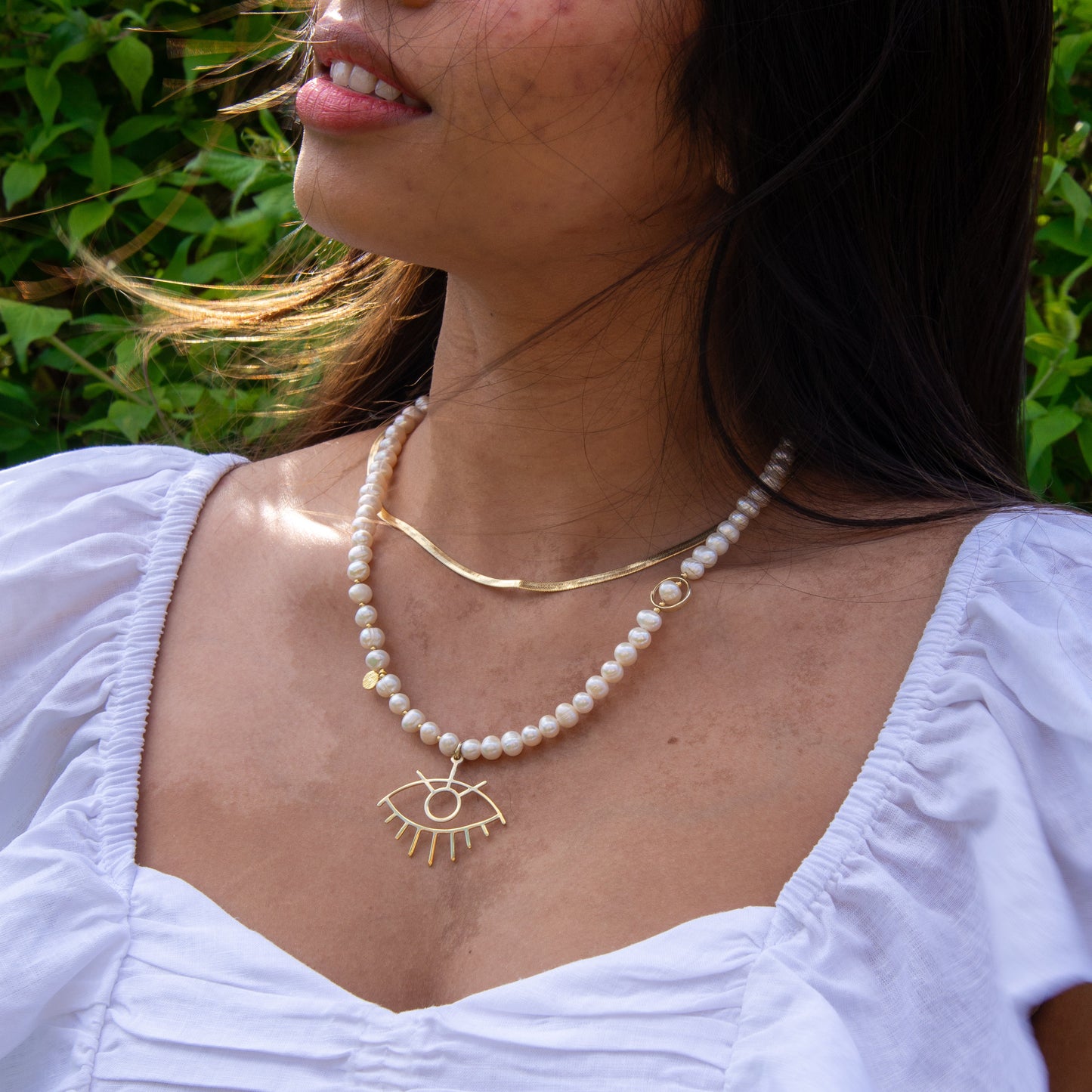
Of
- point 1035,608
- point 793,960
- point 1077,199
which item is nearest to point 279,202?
point 1077,199

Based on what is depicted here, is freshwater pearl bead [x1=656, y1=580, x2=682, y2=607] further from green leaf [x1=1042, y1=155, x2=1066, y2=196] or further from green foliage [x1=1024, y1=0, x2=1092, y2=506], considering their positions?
green leaf [x1=1042, y1=155, x2=1066, y2=196]

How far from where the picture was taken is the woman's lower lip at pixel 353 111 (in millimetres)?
1198

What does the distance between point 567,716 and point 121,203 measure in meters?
1.43

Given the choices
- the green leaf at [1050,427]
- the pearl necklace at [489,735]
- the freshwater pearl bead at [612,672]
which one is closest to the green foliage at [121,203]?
the pearl necklace at [489,735]

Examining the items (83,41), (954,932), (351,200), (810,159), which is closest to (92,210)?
(83,41)

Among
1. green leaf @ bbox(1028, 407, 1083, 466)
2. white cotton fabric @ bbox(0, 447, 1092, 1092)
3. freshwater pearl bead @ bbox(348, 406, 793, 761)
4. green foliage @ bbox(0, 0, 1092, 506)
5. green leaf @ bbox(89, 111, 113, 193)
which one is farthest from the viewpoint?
green leaf @ bbox(89, 111, 113, 193)

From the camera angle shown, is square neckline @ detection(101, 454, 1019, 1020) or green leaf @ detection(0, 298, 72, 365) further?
green leaf @ detection(0, 298, 72, 365)

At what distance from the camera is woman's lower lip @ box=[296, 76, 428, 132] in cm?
120

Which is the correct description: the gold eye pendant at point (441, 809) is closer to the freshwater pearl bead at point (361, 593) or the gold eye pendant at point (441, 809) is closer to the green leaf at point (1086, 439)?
the freshwater pearl bead at point (361, 593)

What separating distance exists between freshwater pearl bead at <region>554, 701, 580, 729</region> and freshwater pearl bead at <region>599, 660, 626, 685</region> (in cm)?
5

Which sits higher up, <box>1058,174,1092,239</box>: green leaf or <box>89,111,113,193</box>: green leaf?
<box>1058,174,1092,239</box>: green leaf

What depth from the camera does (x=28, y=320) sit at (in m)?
2.02

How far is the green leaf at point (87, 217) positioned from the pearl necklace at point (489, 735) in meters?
0.88

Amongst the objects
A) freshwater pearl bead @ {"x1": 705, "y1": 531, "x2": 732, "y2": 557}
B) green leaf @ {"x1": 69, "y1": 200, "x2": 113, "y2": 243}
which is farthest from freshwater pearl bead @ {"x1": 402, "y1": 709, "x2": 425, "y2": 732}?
green leaf @ {"x1": 69, "y1": 200, "x2": 113, "y2": 243}
